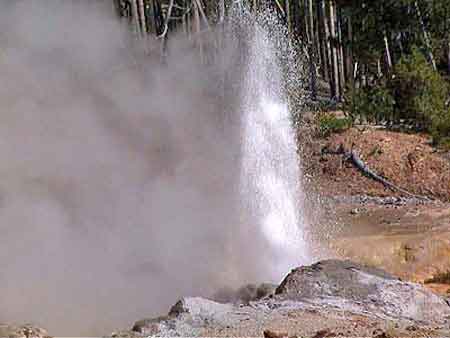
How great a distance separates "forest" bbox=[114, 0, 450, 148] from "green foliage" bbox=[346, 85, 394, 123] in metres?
0.02

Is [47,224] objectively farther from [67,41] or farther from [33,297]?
[67,41]

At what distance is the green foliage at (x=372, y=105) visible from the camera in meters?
15.3

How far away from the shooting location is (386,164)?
14.0 metres

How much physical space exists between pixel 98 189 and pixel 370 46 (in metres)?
14.6

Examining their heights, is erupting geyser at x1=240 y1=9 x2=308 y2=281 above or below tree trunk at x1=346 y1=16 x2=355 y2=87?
below

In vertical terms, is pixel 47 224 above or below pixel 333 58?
below

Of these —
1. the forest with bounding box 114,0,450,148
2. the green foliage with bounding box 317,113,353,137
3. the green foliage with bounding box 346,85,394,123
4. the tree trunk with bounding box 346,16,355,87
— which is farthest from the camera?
the tree trunk with bounding box 346,16,355,87

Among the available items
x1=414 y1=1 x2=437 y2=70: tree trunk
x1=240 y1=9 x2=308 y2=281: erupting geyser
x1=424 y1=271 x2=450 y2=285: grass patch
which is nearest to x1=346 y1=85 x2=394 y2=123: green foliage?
x1=414 y1=1 x2=437 y2=70: tree trunk

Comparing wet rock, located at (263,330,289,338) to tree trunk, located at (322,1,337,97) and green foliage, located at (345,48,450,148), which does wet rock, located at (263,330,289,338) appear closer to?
green foliage, located at (345,48,450,148)

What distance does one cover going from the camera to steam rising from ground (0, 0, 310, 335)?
639 cm

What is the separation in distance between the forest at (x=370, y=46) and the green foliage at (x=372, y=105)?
0.02 metres

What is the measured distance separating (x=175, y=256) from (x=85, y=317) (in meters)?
1.23

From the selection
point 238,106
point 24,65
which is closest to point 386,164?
point 238,106

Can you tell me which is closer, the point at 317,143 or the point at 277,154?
the point at 277,154
